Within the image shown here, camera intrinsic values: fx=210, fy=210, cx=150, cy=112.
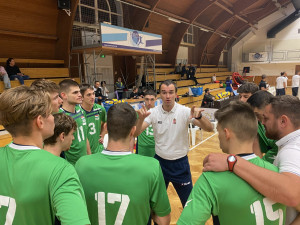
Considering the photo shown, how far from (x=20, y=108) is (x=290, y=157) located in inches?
62.1

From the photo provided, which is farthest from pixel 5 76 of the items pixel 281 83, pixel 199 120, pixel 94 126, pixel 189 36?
pixel 189 36

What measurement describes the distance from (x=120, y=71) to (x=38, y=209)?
13476 mm

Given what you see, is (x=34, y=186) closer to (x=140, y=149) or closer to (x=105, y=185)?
(x=105, y=185)

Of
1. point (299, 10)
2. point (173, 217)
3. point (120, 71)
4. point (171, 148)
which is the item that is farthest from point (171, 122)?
point (299, 10)

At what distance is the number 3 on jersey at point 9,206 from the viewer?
3.64 ft

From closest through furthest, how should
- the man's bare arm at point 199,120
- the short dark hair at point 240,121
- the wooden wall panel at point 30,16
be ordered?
the short dark hair at point 240,121
the man's bare arm at point 199,120
the wooden wall panel at point 30,16

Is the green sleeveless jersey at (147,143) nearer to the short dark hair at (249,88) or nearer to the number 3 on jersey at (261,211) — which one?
the short dark hair at (249,88)

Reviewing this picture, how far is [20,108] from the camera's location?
1.15m

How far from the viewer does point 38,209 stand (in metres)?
1.08

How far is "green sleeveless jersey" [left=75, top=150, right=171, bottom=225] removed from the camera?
1318mm

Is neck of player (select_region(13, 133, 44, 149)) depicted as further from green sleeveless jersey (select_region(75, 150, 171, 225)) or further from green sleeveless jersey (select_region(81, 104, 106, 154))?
green sleeveless jersey (select_region(81, 104, 106, 154))

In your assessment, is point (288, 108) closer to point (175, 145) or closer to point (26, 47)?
point (175, 145)

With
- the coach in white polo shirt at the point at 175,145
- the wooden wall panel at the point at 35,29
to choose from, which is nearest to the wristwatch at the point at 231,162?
the coach in white polo shirt at the point at 175,145

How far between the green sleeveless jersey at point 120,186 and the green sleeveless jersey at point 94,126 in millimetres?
2098
